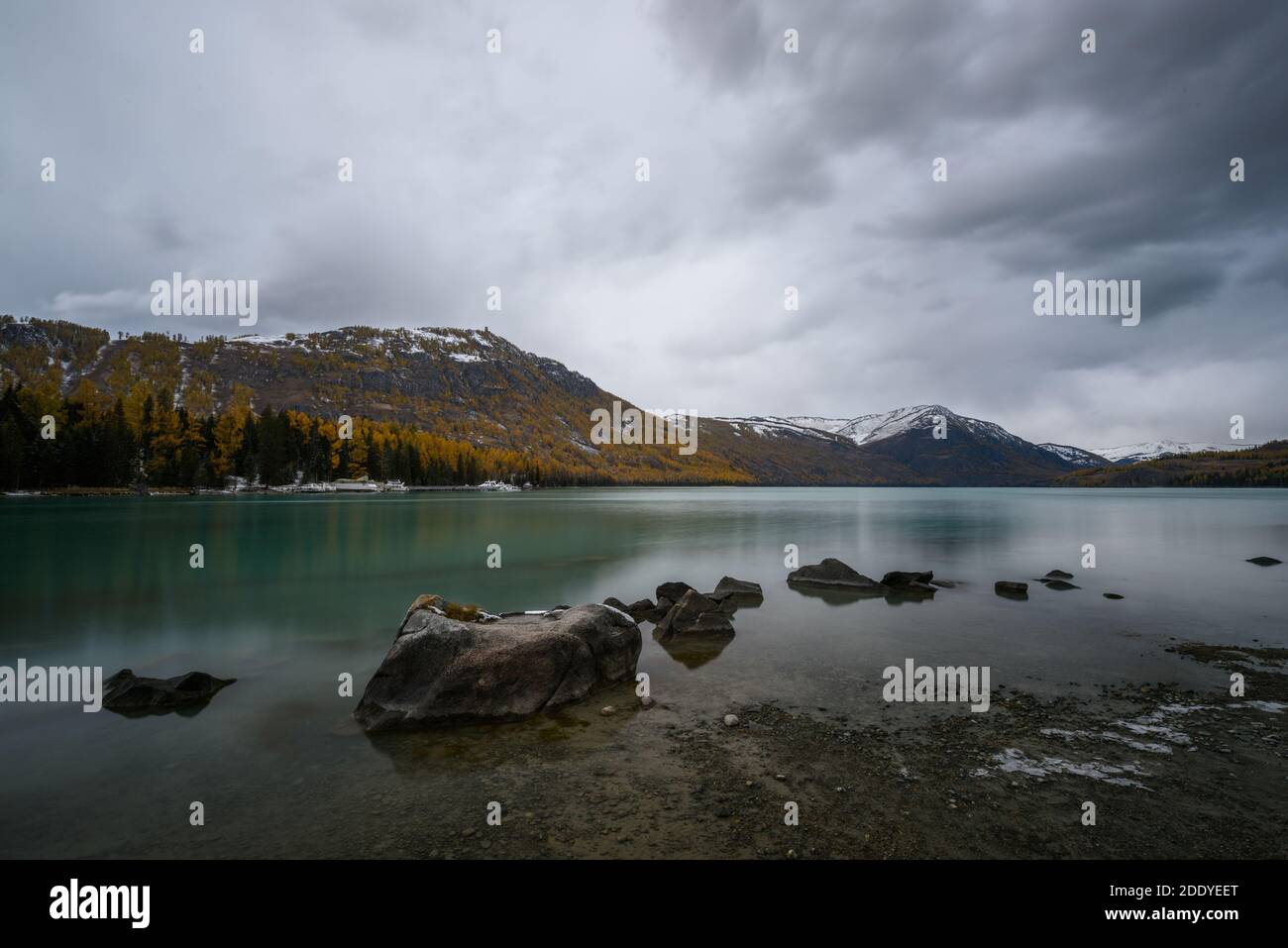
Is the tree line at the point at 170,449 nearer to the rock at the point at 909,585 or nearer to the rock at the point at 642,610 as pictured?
the rock at the point at 642,610

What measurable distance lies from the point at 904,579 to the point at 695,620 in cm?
1395

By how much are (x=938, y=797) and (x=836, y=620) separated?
1274 centimetres

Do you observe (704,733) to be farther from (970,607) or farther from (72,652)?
(72,652)

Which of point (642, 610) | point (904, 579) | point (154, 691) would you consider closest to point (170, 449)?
point (154, 691)

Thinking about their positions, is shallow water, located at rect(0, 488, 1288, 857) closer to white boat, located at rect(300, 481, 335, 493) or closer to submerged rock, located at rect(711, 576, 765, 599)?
submerged rock, located at rect(711, 576, 765, 599)

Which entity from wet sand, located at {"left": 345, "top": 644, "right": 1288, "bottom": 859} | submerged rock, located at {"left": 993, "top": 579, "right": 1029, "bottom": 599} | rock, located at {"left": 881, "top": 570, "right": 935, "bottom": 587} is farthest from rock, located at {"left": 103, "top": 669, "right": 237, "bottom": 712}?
submerged rock, located at {"left": 993, "top": 579, "right": 1029, "bottom": 599}

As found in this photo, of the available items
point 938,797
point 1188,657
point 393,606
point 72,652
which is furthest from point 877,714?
point 72,652

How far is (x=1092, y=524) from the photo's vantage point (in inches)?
2628

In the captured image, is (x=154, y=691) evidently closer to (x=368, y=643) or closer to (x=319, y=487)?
(x=368, y=643)

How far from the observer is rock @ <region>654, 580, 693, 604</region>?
73.2 feet

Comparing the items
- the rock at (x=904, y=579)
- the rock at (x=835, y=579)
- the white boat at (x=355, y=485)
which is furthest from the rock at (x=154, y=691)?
the white boat at (x=355, y=485)

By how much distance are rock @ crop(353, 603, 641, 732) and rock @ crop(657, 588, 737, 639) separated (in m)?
4.98

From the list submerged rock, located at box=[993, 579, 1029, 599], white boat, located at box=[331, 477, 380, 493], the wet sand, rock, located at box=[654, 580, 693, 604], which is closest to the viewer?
the wet sand

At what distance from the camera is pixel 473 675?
447 inches
